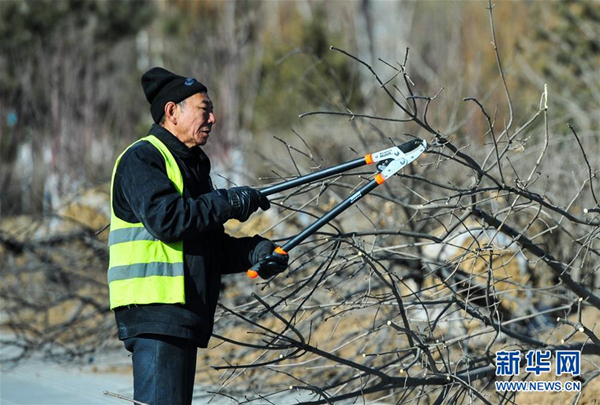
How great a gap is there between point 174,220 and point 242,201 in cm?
33

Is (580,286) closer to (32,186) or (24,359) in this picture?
(24,359)

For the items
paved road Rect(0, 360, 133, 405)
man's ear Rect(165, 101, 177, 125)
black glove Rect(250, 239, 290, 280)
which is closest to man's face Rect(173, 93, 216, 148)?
man's ear Rect(165, 101, 177, 125)

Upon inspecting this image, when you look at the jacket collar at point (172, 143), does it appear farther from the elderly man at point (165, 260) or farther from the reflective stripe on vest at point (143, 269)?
the reflective stripe on vest at point (143, 269)

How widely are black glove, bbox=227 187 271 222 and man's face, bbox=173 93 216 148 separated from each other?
315mm

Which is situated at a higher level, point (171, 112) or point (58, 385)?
point (58, 385)

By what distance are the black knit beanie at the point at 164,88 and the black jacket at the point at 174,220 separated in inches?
5.9

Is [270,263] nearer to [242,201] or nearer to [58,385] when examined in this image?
[242,201]

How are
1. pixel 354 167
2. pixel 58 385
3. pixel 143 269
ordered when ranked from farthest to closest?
1. pixel 58 385
2. pixel 354 167
3. pixel 143 269

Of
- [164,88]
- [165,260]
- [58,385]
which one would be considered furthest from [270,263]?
[58,385]

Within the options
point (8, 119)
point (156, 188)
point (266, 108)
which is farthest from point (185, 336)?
point (266, 108)

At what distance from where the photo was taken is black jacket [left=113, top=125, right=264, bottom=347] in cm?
416

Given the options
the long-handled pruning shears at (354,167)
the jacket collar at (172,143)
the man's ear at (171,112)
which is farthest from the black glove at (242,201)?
the man's ear at (171,112)

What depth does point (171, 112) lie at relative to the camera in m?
4.55

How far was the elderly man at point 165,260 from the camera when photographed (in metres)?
4.20
